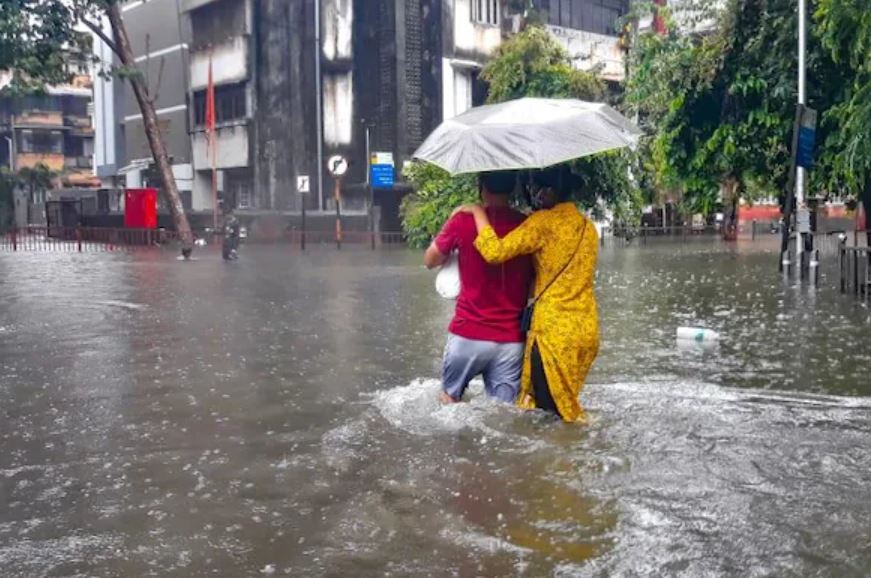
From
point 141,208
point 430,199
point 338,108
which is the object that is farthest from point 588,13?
point 141,208

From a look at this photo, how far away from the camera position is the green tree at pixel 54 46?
2516 cm

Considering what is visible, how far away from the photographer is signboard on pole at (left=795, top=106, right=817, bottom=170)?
16.7 meters

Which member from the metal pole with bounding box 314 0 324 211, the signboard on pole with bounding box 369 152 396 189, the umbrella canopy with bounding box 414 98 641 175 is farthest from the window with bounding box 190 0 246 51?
the umbrella canopy with bounding box 414 98 641 175

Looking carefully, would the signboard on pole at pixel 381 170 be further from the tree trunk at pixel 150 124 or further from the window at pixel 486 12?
the window at pixel 486 12

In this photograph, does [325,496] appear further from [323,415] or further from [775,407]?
[775,407]

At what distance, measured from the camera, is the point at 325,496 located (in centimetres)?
530

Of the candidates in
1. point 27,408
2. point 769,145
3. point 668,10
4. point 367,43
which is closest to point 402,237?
point 367,43

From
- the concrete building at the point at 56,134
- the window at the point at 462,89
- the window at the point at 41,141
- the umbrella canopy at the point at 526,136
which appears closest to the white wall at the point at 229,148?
the window at the point at 462,89

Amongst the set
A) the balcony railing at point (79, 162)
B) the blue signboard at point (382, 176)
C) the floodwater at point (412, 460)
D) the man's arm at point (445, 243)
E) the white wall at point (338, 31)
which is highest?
the white wall at point (338, 31)

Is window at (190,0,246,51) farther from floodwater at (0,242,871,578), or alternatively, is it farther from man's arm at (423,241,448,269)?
man's arm at (423,241,448,269)

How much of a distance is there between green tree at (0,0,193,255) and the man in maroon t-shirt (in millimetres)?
19569

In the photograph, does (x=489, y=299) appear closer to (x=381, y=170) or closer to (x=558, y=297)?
(x=558, y=297)

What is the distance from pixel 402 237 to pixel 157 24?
18.2m

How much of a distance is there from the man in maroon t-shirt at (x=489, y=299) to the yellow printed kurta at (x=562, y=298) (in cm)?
11
